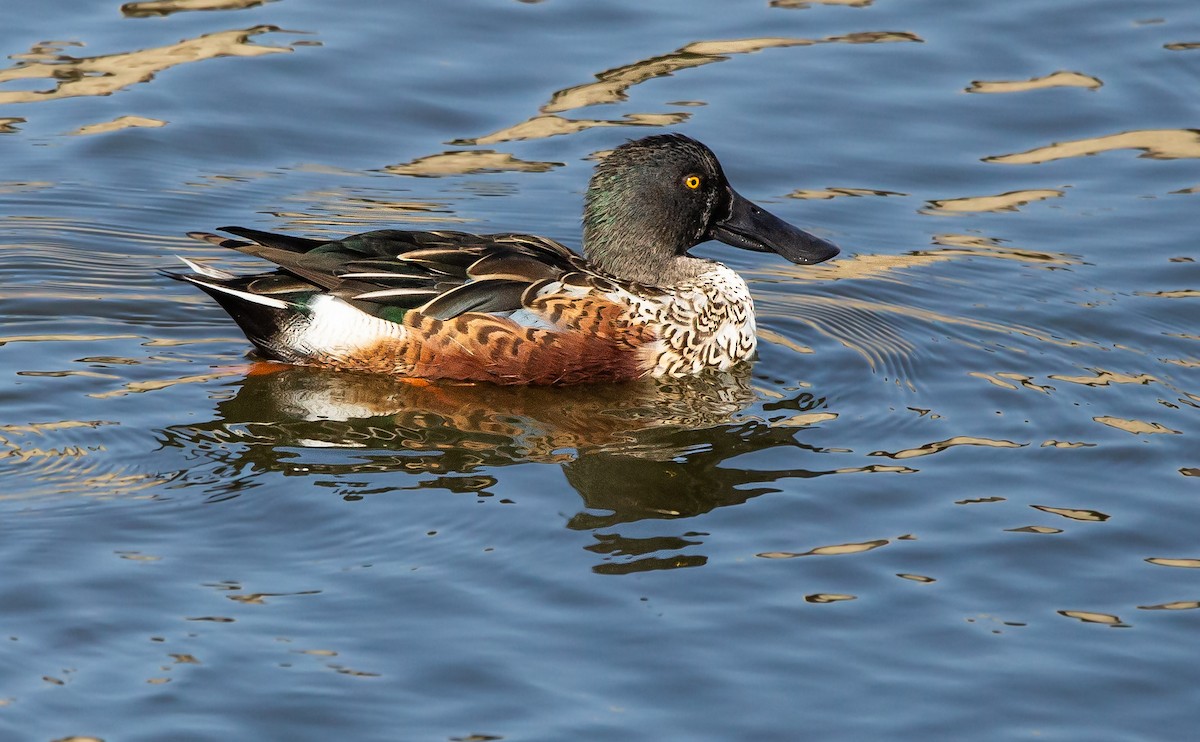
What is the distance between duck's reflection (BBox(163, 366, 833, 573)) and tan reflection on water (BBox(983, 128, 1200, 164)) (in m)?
3.44

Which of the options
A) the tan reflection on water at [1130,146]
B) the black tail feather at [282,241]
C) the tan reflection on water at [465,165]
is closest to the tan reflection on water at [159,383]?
the black tail feather at [282,241]

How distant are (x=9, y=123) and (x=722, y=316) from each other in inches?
206

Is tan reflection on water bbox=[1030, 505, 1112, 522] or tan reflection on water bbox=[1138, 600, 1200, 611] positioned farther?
tan reflection on water bbox=[1030, 505, 1112, 522]

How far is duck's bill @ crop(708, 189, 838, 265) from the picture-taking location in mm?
9547

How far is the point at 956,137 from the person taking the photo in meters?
11.9

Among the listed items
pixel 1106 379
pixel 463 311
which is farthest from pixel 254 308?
pixel 1106 379

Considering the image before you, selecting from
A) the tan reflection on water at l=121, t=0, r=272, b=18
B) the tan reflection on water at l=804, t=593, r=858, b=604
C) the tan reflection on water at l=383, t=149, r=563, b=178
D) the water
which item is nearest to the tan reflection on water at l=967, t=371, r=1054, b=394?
the water

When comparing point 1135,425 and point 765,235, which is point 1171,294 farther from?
point 765,235

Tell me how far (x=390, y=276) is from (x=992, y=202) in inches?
164

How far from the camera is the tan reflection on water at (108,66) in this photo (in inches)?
473

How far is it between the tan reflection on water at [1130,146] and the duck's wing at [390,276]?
13.5 feet

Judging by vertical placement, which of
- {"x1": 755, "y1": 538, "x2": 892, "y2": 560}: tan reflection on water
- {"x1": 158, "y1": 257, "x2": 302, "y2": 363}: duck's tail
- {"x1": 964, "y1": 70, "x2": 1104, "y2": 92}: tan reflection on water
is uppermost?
{"x1": 964, "y1": 70, "x2": 1104, "y2": 92}: tan reflection on water

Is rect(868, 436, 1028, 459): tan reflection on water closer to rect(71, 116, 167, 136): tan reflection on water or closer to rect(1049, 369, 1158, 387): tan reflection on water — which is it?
rect(1049, 369, 1158, 387): tan reflection on water

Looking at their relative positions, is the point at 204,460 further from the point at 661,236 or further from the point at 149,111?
the point at 149,111
